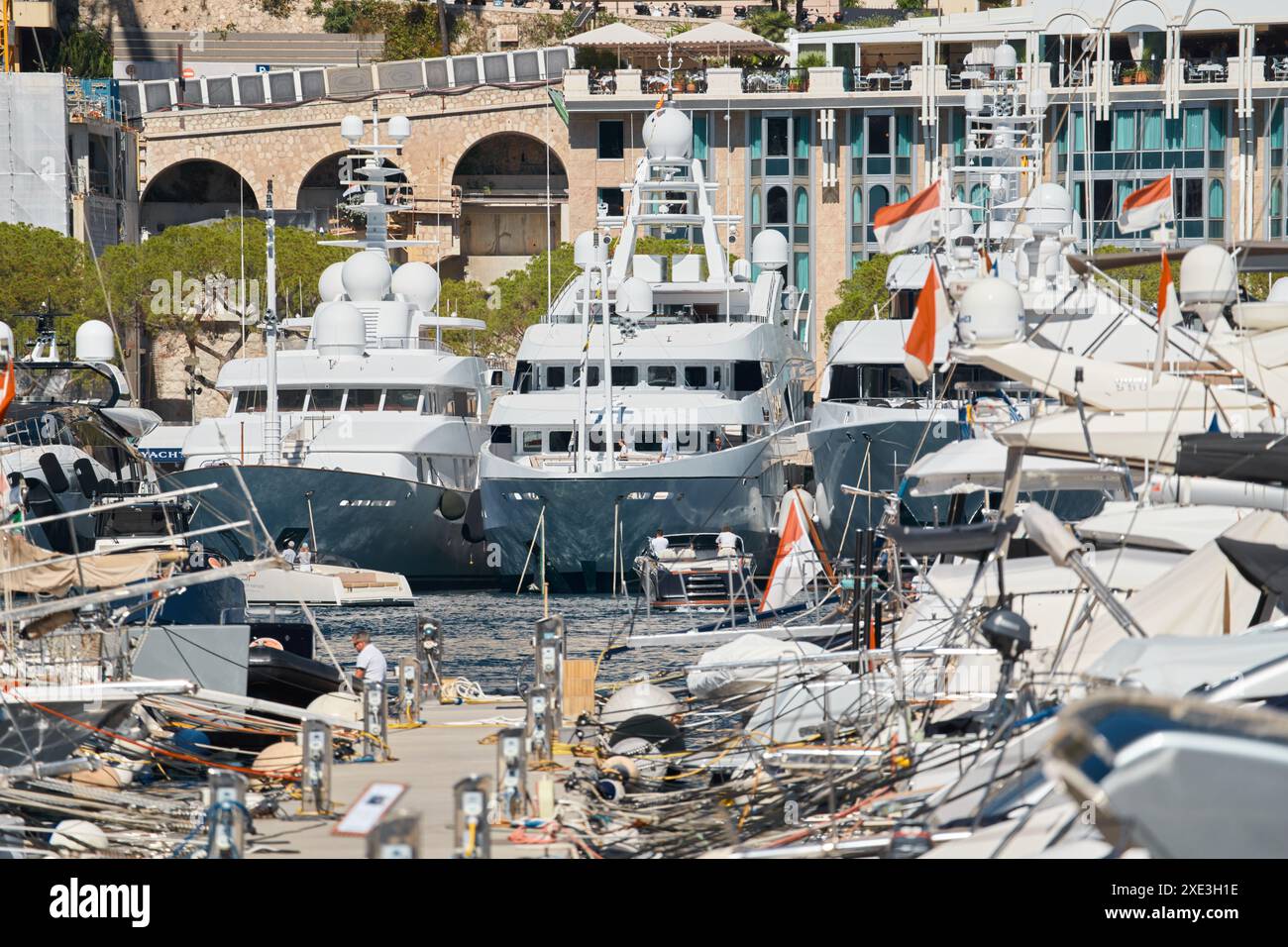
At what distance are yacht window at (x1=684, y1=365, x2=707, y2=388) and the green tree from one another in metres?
17.6

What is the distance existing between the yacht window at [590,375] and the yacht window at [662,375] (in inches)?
43.1

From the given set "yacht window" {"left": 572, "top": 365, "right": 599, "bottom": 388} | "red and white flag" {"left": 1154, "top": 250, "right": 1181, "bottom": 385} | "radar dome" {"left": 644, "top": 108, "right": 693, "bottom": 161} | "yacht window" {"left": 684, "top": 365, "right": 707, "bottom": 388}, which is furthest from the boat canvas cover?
"radar dome" {"left": 644, "top": 108, "right": 693, "bottom": 161}

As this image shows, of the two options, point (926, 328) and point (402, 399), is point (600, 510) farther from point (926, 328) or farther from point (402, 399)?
point (926, 328)

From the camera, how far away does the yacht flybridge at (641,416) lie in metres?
33.4

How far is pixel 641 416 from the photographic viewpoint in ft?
119

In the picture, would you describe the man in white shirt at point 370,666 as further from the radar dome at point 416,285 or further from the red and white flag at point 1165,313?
the radar dome at point 416,285

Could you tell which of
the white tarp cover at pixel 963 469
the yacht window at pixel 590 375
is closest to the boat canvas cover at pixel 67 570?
the white tarp cover at pixel 963 469

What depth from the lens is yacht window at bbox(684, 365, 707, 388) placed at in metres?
37.8

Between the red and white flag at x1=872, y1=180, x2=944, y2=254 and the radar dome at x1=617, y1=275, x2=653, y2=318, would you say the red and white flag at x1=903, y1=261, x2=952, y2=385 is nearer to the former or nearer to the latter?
the red and white flag at x1=872, y1=180, x2=944, y2=254

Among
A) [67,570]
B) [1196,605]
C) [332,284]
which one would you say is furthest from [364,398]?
[1196,605]

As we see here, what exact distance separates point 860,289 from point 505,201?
64.5 feet

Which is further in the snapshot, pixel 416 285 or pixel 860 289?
pixel 860 289

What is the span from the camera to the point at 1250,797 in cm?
558

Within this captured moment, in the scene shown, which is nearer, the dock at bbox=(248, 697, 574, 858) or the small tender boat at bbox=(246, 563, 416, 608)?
the dock at bbox=(248, 697, 574, 858)
